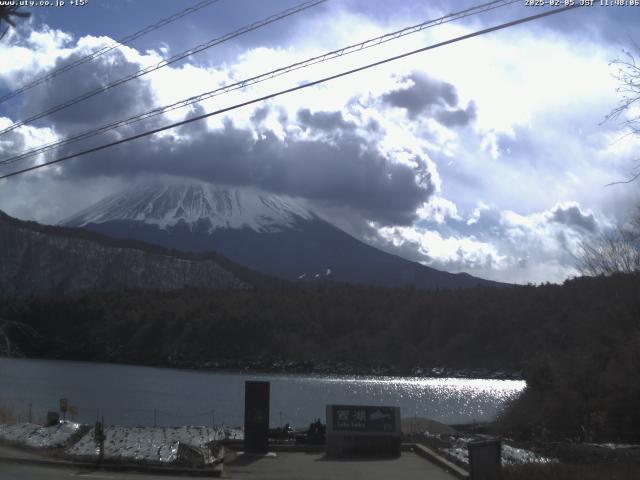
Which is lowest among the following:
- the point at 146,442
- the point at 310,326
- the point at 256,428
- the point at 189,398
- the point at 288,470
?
the point at 288,470

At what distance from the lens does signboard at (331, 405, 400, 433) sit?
2225 cm

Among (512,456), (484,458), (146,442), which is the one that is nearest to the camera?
(484,458)

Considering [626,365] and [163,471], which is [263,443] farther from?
[626,365]

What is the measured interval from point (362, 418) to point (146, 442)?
5902mm

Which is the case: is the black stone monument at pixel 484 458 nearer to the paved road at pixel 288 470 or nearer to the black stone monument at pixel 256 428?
the paved road at pixel 288 470

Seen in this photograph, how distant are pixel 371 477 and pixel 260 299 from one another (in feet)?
519

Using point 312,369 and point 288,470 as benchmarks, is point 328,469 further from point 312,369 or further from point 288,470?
point 312,369

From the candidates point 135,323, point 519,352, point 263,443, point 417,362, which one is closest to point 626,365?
point 263,443

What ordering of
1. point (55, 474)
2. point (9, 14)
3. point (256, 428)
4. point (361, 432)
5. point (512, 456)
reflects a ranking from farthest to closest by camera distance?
1. point (361, 432)
2. point (256, 428)
3. point (512, 456)
4. point (55, 474)
5. point (9, 14)

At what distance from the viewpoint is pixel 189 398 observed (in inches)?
2943

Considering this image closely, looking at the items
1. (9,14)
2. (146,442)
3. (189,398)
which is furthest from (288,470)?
(189,398)

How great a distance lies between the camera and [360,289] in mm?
192125

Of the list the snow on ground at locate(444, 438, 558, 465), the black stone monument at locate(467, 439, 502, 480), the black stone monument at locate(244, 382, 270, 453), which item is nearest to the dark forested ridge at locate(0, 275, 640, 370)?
the snow on ground at locate(444, 438, 558, 465)

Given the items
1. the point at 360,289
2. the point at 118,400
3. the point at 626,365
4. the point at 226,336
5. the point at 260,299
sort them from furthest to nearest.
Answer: the point at 360,289
the point at 260,299
the point at 226,336
the point at 118,400
the point at 626,365
